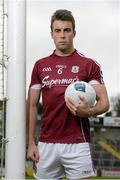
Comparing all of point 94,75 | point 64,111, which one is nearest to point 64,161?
point 64,111

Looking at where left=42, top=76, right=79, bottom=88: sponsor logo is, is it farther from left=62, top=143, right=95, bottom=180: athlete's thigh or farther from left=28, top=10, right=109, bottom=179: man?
left=62, top=143, right=95, bottom=180: athlete's thigh

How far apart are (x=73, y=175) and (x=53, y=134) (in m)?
0.36

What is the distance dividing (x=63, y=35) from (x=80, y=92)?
19.8 inches

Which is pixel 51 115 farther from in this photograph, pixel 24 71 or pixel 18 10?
pixel 18 10

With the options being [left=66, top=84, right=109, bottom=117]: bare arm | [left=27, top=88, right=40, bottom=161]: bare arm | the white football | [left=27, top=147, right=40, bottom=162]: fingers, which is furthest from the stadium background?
the white football

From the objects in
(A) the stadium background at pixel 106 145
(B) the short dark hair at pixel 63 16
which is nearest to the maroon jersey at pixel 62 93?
(B) the short dark hair at pixel 63 16

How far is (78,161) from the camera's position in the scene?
3377 mm

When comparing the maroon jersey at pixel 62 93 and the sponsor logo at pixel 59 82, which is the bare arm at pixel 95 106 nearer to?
the maroon jersey at pixel 62 93

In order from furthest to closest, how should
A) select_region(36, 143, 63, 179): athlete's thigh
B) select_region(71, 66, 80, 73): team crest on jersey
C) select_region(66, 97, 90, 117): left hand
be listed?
select_region(71, 66, 80, 73): team crest on jersey, select_region(36, 143, 63, 179): athlete's thigh, select_region(66, 97, 90, 117): left hand

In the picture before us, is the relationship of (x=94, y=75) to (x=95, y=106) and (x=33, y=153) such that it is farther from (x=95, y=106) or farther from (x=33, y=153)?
(x=33, y=153)

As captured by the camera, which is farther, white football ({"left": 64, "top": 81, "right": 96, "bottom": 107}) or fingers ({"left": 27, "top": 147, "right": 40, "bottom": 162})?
fingers ({"left": 27, "top": 147, "right": 40, "bottom": 162})

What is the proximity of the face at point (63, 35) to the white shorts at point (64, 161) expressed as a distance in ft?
2.61

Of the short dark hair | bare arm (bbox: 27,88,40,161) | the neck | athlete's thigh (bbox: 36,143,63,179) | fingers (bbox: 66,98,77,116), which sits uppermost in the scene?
the short dark hair

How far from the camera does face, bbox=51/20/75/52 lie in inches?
139
